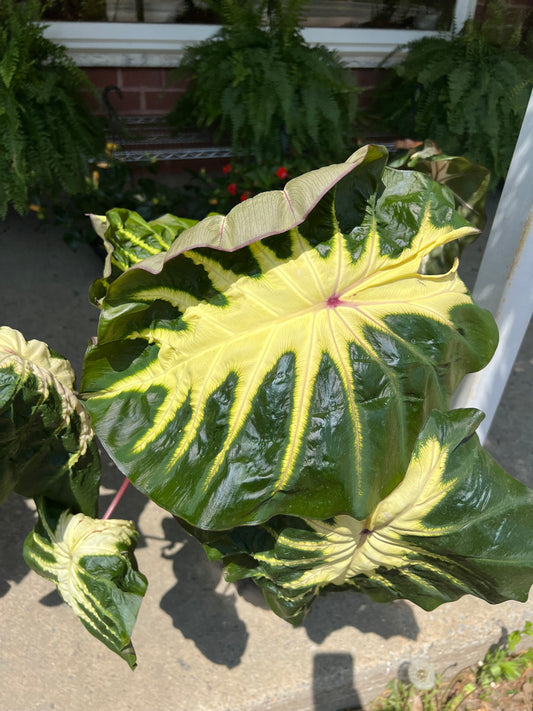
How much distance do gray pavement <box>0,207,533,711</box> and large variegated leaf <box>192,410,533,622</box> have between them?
0.41m

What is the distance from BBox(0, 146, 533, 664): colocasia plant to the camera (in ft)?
3.92

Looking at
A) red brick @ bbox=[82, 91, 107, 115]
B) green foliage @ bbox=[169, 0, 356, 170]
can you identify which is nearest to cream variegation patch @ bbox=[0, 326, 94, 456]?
green foliage @ bbox=[169, 0, 356, 170]

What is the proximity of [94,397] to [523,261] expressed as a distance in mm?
1139

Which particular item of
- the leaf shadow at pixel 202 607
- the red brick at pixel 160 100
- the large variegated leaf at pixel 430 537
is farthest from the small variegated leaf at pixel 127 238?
the red brick at pixel 160 100

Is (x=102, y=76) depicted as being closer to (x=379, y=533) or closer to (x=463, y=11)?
(x=463, y=11)

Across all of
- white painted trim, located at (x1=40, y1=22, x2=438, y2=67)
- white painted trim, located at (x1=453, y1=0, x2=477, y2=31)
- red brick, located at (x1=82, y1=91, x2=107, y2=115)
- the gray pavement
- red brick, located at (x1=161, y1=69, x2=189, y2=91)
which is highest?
white painted trim, located at (x1=453, y1=0, x2=477, y2=31)

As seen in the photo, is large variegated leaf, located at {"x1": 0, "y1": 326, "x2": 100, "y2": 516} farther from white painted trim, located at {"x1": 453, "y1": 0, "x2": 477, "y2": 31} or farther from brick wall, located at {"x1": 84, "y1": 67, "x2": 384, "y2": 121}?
white painted trim, located at {"x1": 453, "y1": 0, "x2": 477, "y2": 31}

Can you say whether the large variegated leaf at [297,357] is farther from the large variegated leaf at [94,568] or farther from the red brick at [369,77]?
the red brick at [369,77]

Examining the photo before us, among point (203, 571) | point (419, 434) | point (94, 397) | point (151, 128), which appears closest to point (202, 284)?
point (94, 397)

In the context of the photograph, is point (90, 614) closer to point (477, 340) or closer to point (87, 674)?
point (87, 674)

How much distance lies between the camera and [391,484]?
1.24m

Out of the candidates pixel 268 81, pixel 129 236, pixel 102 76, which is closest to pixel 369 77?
pixel 268 81

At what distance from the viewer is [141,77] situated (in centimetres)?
336

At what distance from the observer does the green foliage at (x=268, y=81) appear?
288cm
